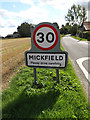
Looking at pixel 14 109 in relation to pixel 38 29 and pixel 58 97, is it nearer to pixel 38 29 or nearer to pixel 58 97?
pixel 58 97

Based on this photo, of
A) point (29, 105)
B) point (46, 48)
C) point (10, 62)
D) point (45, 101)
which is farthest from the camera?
point (10, 62)

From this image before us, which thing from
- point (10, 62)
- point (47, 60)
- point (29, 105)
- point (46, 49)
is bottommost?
point (29, 105)

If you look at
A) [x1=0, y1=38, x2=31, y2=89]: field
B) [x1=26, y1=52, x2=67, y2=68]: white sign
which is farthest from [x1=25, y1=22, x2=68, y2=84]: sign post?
[x1=0, y1=38, x2=31, y2=89]: field

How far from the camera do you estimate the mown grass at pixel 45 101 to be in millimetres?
2662

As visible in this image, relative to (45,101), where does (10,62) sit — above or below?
above

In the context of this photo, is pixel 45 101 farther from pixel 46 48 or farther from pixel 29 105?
pixel 46 48

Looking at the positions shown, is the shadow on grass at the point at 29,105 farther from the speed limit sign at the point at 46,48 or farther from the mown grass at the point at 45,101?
the speed limit sign at the point at 46,48

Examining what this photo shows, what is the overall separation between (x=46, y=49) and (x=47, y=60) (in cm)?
32

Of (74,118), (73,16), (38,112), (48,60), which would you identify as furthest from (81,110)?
(73,16)

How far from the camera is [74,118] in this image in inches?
101

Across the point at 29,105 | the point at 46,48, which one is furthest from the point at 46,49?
the point at 29,105

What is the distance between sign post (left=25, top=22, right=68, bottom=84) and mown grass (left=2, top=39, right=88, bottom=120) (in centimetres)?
76

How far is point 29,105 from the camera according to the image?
2.94 m

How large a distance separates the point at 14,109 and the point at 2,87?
158cm
